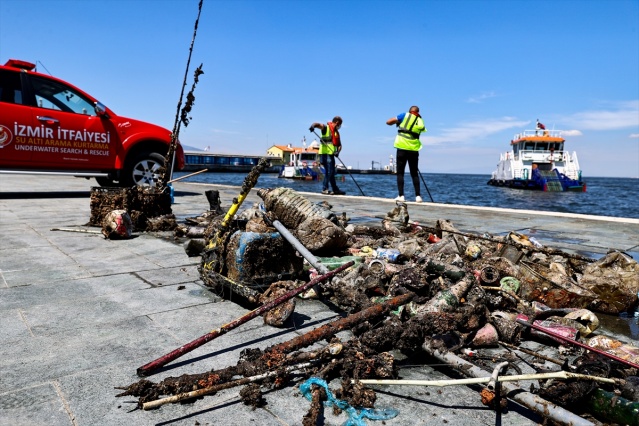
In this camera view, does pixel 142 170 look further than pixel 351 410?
Yes

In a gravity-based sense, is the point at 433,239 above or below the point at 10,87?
below

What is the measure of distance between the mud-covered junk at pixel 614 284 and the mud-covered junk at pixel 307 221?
87.1 inches

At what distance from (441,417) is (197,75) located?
20.2 ft

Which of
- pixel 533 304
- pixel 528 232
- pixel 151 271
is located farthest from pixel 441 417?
pixel 528 232

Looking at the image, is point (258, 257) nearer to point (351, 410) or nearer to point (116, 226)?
point (351, 410)

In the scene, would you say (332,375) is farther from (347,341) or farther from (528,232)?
(528,232)

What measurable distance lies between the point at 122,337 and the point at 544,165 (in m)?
50.5

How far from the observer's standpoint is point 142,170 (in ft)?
29.7

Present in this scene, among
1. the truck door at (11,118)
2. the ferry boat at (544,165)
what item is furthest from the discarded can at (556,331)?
the ferry boat at (544,165)

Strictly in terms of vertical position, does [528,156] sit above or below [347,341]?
above

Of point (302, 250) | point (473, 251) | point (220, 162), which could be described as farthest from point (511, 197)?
point (220, 162)

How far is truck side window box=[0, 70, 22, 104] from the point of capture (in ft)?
26.4

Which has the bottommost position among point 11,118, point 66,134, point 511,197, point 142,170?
point 511,197

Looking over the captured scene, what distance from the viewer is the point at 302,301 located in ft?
11.0
